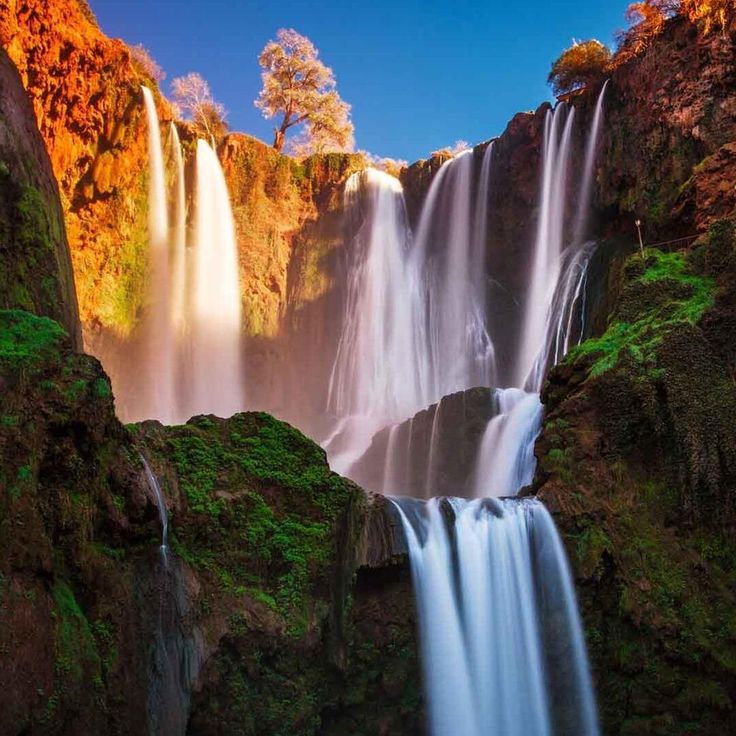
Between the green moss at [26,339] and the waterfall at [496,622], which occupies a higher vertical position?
the green moss at [26,339]

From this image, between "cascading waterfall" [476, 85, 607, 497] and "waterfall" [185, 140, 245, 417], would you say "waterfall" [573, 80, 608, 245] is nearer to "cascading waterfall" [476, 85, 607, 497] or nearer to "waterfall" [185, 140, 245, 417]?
"cascading waterfall" [476, 85, 607, 497]

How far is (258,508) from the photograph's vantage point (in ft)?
30.5

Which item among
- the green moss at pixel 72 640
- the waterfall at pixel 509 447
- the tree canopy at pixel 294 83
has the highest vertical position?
the tree canopy at pixel 294 83

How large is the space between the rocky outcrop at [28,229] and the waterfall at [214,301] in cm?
1297

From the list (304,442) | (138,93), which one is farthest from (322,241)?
(304,442)

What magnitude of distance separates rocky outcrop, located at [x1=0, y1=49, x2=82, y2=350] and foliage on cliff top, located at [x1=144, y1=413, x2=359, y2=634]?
261 cm

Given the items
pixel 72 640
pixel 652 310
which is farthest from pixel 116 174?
pixel 72 640

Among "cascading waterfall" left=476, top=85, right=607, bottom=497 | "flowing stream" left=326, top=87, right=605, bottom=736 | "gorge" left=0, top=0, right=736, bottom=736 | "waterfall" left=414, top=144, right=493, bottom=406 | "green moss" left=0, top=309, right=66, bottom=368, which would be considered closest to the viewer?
"green moss" left=0, top=309, right=66, bottom=368

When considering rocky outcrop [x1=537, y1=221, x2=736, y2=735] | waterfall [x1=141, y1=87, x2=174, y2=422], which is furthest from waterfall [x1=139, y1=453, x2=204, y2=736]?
waterfall [x1=141, y1=87, x2=174, y2=422]

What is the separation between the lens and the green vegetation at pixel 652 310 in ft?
38.1

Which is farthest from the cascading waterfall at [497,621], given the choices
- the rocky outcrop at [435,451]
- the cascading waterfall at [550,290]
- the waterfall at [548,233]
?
the waterfall at [548,233]

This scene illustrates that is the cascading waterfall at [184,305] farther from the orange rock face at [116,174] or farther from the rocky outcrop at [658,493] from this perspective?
the rocky outcrop at [658,493]

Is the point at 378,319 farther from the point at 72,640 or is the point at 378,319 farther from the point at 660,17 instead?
the point at 72,640

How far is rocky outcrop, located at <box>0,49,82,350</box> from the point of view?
31.4 ft
